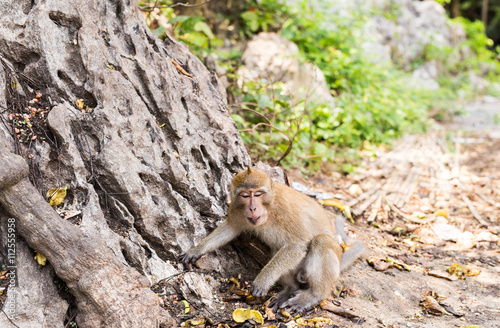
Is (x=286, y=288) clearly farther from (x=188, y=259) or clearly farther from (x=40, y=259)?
(x=40, y=259)

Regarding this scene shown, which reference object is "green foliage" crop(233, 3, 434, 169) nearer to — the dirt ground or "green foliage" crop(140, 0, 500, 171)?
"green foliage" crop(140, 0, 500, 171)

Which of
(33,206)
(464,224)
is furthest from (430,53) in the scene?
(33,206)

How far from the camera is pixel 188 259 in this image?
154 inches

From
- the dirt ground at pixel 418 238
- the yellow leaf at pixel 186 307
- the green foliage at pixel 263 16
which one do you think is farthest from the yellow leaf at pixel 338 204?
the green foliage at pixel 263 16

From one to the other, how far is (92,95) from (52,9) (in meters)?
0.89

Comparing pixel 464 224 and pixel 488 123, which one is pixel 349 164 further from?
pixel 488 123

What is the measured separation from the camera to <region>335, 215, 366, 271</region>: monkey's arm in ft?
15.0

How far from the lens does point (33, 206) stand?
9.78ft

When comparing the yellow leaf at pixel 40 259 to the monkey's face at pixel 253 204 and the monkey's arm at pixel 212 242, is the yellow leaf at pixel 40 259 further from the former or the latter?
the monkey's face at pixel 253 204

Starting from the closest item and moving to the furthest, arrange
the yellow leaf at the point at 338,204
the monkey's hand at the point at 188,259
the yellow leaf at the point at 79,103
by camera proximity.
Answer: the yellow leaf at the point at 79,103, the monkey's hand at the point at 188,259, the yellow leaf at the point at 338,204

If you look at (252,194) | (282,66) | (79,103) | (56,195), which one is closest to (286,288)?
(252,194)

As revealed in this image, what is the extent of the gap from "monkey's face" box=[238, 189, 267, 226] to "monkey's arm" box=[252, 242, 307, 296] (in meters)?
0.43

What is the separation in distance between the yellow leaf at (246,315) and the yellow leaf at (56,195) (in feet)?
5.93

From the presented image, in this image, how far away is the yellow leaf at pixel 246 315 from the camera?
3523 mm
